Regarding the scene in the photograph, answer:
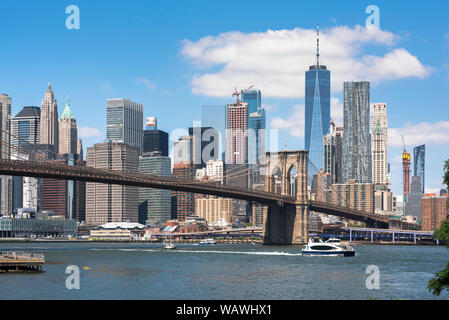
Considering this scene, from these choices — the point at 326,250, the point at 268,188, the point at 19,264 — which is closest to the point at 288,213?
the point at 268,188

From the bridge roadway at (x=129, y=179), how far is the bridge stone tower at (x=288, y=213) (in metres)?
2.03

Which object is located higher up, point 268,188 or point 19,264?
point 268,188

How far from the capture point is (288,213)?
126 m

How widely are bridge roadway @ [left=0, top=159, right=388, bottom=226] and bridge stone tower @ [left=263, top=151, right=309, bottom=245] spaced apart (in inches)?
79.9

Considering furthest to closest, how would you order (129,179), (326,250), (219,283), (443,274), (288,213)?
(288,213) < (129,179) < (326,250) < (219,283) < (443,274)

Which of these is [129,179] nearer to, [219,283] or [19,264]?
[19,264]

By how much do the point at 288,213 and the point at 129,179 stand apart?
38.9 metres

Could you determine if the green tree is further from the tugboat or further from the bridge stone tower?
the bridge stone tower

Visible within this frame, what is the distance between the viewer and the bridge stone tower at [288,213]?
12300cm
